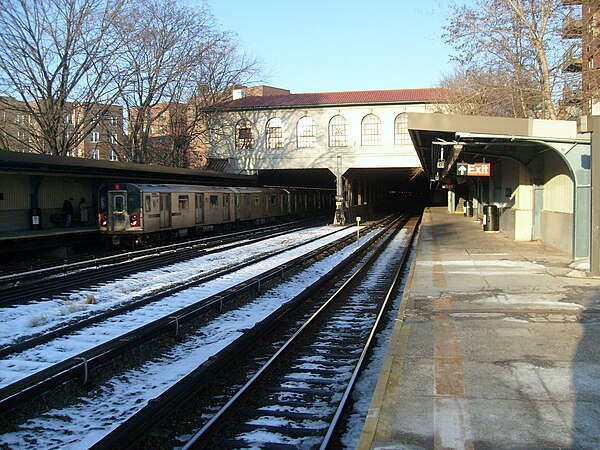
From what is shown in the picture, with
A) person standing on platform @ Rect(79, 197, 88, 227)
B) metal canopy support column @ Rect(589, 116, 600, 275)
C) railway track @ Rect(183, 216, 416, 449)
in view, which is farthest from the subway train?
metal canopy support column @ Rect(589, 116, 600, 275)

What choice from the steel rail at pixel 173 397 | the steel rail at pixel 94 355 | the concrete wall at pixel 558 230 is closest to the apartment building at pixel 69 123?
the steel rail at pixel 94 355

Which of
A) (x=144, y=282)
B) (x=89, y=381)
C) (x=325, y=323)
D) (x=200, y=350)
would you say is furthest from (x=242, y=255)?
(x=89, y=381)

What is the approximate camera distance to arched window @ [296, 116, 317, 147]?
43.5 m

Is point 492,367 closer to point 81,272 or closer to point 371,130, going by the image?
point 81,272

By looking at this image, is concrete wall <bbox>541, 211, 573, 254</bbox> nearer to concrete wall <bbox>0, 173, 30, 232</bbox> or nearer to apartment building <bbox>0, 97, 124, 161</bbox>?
concrete wall <bbox>0, 173, 30, 232</bbox>

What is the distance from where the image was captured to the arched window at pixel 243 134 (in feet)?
147

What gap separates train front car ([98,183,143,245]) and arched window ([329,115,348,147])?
2127 centimetres

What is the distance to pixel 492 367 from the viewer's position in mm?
6855

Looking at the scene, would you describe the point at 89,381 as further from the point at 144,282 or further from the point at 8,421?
the point at 144,282

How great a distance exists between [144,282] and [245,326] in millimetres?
5193

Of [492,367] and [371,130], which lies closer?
[492,367]

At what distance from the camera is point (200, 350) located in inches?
343

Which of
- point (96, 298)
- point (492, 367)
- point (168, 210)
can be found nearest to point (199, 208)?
point (168, 210)

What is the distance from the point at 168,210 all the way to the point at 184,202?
64.8 inches
